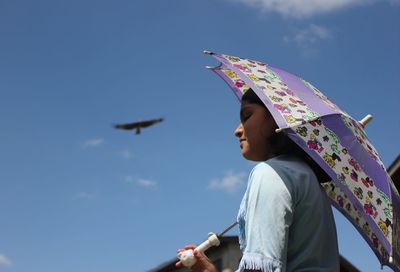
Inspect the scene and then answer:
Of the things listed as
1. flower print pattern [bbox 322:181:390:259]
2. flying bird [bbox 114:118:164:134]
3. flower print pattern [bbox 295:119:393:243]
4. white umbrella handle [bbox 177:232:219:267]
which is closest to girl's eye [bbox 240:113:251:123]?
flower print pattern [bbox 295:119:393:243]

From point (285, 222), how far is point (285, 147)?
1.80ft

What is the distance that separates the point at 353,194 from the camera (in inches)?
123

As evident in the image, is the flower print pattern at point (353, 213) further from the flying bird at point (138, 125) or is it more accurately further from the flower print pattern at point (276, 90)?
the flying bird at point (138, 125)

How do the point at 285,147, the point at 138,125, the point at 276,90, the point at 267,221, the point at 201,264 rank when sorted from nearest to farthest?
1. the point at 267,221
2. the point at 201,264
3. the point at 285,147
4. the point at 276,90
5. the point at 138,125

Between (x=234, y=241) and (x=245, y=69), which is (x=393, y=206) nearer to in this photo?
(x=245, y=69)

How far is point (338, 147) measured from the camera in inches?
123

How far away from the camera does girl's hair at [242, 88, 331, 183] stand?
2869 mm

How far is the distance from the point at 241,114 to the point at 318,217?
65 cm

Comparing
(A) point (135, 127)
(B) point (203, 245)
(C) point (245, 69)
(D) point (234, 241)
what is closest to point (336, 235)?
(B) point (203, 245)

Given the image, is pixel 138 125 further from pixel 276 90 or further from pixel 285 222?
pixel 285 222

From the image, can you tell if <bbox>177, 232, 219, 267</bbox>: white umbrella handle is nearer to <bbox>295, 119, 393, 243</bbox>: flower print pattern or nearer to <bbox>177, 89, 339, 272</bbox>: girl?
<bbox>177, 89, 339, 272</bbox>: girl

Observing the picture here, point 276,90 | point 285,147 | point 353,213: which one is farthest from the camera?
point 353,213

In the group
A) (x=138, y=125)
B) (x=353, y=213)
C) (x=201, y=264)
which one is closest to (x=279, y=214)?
(x=201, y=264)

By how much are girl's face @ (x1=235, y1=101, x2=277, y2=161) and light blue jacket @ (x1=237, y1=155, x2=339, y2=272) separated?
15 centimetres
